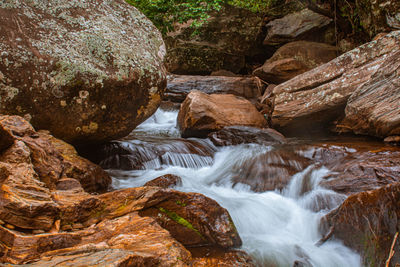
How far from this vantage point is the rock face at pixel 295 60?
29.0ft

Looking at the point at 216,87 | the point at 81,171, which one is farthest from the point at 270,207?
the point at 216,87

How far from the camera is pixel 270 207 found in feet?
12.3

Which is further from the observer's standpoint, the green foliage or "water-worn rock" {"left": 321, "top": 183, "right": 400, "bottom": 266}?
the green foliage

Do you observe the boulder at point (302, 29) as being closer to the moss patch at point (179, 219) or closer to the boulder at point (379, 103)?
the boulder at point (379, 103)

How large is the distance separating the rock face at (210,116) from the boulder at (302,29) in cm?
466

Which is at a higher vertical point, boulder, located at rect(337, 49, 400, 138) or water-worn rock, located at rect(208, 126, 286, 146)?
boulder, located at rect(337, 49, 400, 138)

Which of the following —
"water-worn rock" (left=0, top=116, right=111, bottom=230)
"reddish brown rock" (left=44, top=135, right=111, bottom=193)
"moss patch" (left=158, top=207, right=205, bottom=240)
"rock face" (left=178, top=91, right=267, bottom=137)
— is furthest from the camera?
"rock face" (left=178, top=91, right=267, bottom=137)

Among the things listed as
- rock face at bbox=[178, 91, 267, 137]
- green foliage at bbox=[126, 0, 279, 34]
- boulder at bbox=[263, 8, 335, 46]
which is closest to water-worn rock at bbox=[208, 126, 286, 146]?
rock face at bbox=[178, 91, 267, 137]

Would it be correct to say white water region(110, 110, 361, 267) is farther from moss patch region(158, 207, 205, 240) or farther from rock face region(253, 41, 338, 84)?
rock face region(253, 41, 338, 84)

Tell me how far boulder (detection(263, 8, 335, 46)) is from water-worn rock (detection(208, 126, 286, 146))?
18.0ft

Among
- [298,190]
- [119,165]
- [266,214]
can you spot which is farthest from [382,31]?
[119,165]

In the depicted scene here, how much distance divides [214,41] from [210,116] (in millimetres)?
6134

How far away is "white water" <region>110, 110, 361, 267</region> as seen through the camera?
2768 mm

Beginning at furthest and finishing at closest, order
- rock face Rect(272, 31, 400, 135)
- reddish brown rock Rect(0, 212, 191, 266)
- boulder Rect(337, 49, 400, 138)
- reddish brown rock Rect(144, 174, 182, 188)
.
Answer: rock face Rect(272, 31, 400, 135), boulder Rect(337, 49, 400, 138), reddish brown rock Rect(144, 174, 182, 188), reddish brown rock Rect(0, 212, 191, 266)
